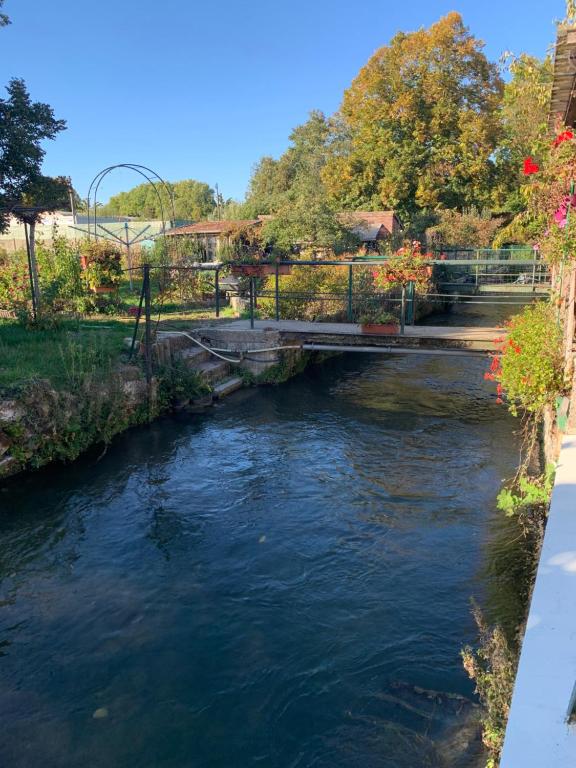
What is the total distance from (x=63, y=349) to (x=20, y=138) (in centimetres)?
571

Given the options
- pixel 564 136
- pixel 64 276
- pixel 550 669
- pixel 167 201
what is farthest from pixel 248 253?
pixel 167 201

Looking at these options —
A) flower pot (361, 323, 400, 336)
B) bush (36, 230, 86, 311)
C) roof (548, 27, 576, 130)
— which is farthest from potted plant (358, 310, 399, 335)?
bush (36, 230, 86, 311)

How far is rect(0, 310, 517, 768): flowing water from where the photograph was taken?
3559 millimetres

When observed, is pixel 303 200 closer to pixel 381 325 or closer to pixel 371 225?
pixel 371 225

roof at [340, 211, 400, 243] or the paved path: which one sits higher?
roof at [340, 211, 400, 243]

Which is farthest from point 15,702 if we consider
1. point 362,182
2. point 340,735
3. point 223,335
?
point 362,182

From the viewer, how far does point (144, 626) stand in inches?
178

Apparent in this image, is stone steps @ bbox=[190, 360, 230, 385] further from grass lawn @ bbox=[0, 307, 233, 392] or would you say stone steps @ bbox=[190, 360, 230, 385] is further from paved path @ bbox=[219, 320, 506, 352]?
grass lawn @ bbox=[0, 307, 233, 392]

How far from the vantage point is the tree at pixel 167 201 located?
266 ft

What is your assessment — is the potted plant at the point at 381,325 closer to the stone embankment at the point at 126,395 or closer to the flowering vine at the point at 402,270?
the flowering vine at the point at 402,270

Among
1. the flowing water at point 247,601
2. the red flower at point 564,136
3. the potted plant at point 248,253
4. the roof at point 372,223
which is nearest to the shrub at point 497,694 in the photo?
the flowing water at point 247,601

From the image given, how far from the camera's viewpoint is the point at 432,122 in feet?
95.2

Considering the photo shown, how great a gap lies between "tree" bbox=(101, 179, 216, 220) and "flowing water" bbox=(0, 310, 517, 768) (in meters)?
69.0

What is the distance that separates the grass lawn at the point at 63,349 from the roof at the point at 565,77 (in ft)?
21.0
